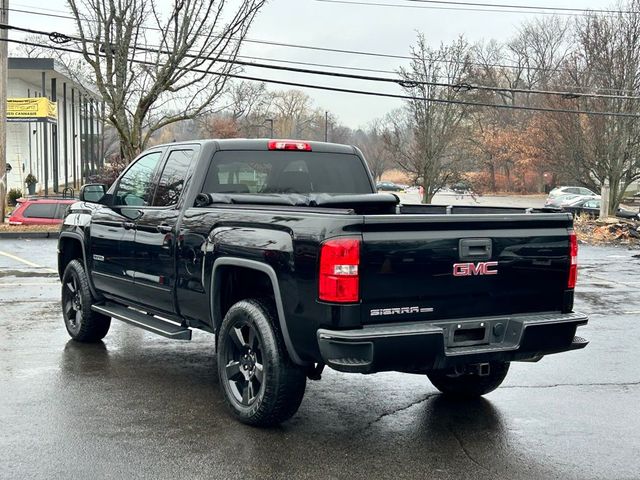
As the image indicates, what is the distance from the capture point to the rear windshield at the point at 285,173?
593 cm

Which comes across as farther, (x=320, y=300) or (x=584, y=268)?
(x=584, y=268)

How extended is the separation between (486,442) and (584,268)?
1253 cm

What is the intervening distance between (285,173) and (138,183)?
148 centimetres

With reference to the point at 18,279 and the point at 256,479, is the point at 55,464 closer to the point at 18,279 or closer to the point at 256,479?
the point at 256,479

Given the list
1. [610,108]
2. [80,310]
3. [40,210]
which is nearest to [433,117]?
[610,108]

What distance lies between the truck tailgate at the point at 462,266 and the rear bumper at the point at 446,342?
82mm

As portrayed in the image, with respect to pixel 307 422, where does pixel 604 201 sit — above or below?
above

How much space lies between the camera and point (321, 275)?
421 cm

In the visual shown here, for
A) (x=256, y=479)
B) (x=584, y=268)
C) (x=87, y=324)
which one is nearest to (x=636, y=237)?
(x=584, y=268)

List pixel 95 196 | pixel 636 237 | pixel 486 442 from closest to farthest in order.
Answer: pixel 486 442 < pixel 95 196 < pixel 636 237

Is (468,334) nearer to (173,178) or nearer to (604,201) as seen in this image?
(173,178)

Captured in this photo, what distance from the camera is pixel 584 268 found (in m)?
16.3

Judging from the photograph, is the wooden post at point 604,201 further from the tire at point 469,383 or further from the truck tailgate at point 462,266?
the truck tailgate at point 462,266

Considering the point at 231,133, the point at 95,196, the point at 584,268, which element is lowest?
the point at 584,268
